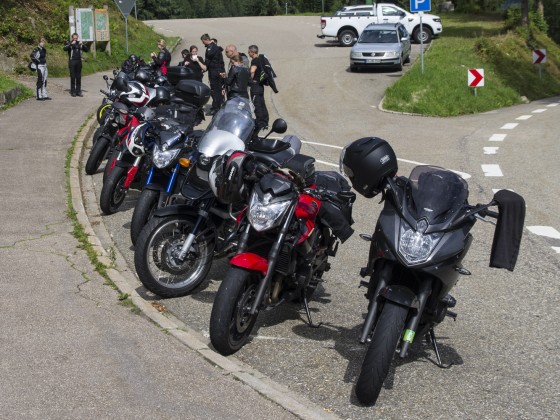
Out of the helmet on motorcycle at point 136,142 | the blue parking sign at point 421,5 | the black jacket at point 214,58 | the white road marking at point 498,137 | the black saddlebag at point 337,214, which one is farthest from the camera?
the blue parking sign at point 421,5

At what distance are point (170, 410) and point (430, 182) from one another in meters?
2.21

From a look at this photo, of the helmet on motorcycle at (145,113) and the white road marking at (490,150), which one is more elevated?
the helmet on motorcycle at (145,113)

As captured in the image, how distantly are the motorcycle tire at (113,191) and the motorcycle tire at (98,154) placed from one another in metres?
2.14

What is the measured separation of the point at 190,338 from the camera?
663cm

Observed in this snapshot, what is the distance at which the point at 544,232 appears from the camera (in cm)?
1026

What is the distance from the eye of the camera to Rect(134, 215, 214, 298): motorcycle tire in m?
7.33

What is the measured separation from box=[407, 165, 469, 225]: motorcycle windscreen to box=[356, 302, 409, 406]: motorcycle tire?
2.09ft

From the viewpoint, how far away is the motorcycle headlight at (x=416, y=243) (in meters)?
5.46

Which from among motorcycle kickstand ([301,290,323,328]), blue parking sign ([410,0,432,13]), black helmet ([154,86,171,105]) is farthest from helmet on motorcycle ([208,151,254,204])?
blue parking sign ([410,0,432,13])

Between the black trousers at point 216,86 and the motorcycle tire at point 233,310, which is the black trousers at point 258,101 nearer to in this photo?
the black trousers at point 216,86

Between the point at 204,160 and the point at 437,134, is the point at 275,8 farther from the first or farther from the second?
the point at 204,160

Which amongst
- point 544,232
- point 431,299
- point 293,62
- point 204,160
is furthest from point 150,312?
point 293,62

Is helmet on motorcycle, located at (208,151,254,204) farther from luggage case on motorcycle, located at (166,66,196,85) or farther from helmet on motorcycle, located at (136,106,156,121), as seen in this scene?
luggage case on motorcycle, located at (166,66,196,85)

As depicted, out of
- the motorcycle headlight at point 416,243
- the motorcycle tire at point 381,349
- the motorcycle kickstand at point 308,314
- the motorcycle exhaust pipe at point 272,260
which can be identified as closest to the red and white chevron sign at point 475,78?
the motorcycle kickstand at point 308,314
